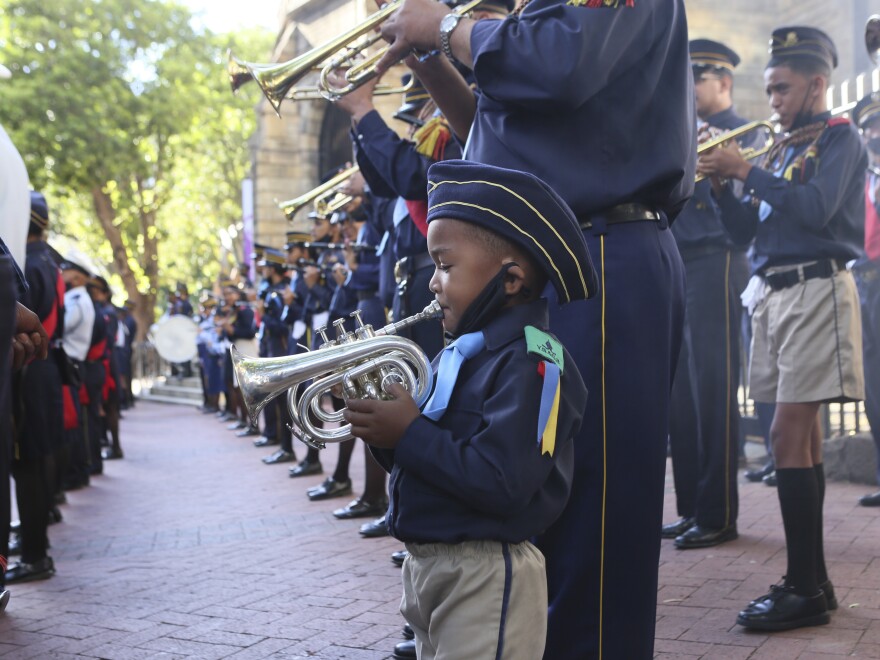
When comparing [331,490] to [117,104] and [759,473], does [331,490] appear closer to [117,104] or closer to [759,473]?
[759,473]

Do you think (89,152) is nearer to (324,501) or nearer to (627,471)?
(324,501)

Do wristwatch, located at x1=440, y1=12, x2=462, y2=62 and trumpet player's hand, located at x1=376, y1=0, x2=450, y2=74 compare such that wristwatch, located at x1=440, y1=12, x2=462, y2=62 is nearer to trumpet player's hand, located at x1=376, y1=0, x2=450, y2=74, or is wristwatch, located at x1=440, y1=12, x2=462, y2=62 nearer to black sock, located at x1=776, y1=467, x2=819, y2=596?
trumpet player's hand, located at x1=376, y1=0, x2=450, y2=74

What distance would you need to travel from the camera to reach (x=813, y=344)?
4.43 meters

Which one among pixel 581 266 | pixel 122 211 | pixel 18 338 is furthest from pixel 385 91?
pixel 122 211

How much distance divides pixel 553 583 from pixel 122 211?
127 ft

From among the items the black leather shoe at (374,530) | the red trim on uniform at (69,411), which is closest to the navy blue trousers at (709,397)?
the black leather shoe at (374,530)

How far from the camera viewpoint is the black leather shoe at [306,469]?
388 inches

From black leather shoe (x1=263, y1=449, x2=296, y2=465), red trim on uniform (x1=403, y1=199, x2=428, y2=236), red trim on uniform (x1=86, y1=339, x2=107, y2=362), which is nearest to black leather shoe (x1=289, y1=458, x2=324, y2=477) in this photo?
black leather shoe (x1=263, y1=449, x2=296, y2=465)

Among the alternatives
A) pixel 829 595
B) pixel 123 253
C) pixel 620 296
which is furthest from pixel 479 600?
pixel 123 253

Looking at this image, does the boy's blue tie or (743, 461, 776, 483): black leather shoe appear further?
(743, 461, 776, 483): black leather shoe

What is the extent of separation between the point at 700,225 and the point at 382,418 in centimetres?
399

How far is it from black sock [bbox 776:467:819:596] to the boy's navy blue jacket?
1941 mm

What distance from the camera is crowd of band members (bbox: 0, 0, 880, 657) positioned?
2680 millimetres

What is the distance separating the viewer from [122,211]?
39.2m
